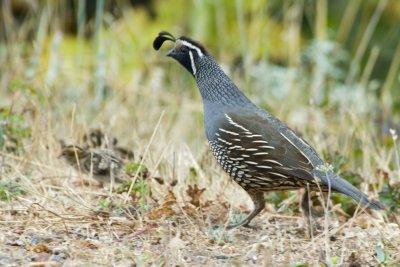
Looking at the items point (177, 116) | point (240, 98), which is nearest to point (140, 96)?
point (177, 116)

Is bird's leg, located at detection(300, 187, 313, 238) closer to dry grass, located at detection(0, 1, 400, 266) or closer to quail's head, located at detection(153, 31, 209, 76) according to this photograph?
dry grass, located at detection(0, 1, 400, 266)

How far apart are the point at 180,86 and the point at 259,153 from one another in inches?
130

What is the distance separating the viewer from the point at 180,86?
7.91 meters

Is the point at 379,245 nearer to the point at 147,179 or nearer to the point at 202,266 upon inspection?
the point at 202,266

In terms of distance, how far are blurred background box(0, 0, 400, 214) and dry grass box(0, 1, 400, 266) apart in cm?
2

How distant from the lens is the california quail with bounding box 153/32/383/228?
4.58 m

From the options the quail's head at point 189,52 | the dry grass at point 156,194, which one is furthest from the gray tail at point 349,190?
the quail's head at point 189,52

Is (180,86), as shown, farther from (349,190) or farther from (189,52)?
(349,190)

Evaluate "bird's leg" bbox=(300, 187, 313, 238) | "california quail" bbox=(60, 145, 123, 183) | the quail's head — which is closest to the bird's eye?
the quail's head

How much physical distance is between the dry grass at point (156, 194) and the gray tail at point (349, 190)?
0.13 m

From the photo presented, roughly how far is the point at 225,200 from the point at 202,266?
1.17 meters

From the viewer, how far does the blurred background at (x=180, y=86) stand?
18.7ft

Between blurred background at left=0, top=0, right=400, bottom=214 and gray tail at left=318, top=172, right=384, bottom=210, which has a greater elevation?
blurred background at left=0, top=0, right=400, bottom=214

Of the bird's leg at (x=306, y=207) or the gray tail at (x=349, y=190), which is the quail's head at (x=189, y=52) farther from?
the gray tail at (x=349, y=190)
